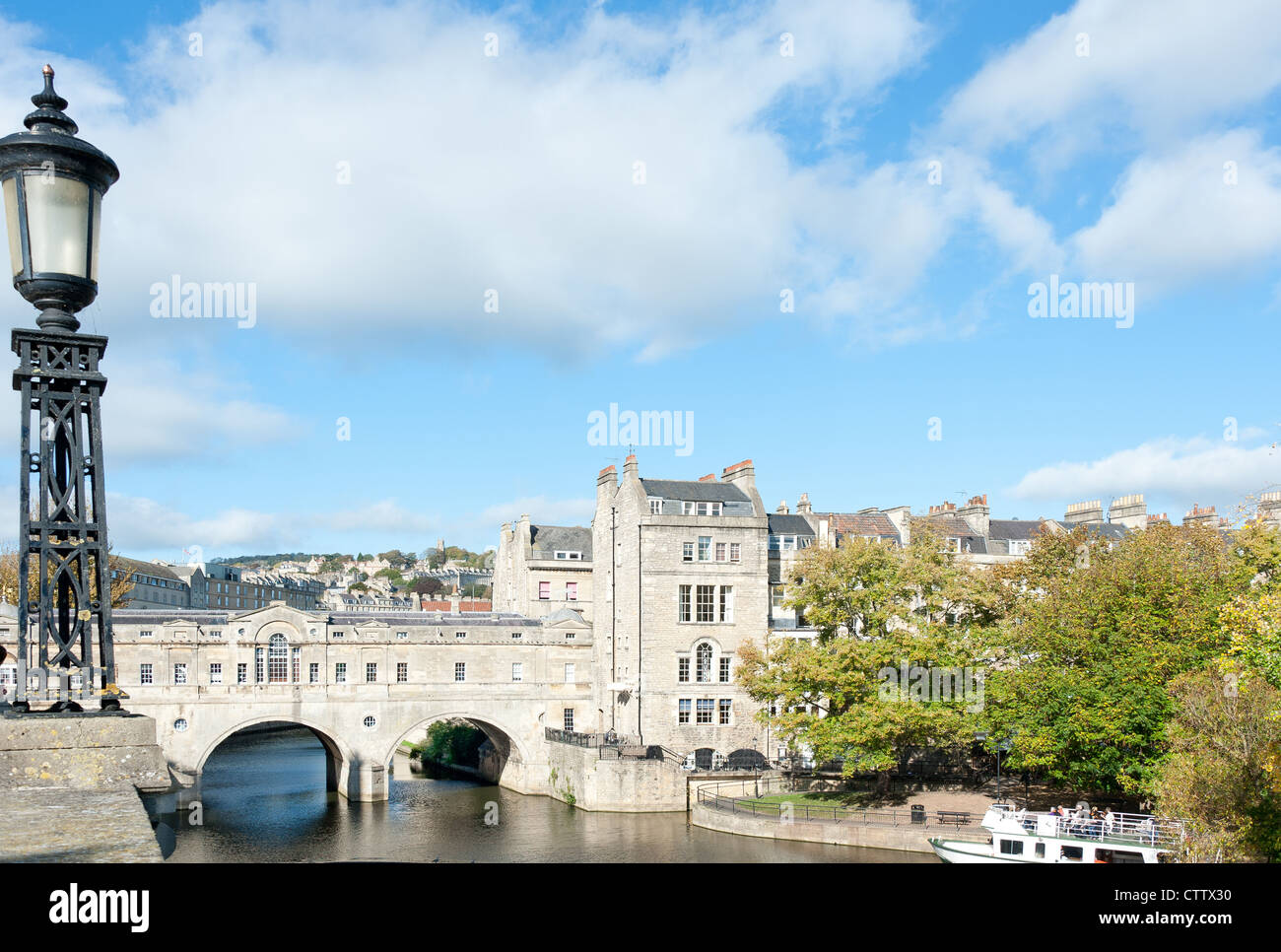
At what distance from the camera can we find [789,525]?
61.6 meters

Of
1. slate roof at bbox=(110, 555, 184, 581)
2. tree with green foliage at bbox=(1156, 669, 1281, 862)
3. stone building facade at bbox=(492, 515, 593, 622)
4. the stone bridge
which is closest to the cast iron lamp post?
tree with green foliage at bbox=(1156, 669, 1281, 862)

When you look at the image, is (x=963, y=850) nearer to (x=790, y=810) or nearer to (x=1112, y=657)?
(x=1112, y=657)

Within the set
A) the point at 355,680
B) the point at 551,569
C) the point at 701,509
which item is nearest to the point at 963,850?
the point at 701,509

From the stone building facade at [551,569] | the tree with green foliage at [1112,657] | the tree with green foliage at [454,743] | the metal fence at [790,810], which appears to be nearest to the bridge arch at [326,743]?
the tree with green foliage at [454,743]

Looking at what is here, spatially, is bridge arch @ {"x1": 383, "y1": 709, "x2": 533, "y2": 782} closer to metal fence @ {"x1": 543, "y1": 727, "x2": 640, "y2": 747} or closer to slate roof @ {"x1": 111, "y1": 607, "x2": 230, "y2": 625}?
metal fence @ {"x1": 543, "y1": 727, "x2": 640, "y2": 747}

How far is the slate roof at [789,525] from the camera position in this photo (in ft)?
200

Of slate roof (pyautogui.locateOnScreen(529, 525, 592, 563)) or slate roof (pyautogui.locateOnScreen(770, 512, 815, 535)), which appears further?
slate roof (pyautogui.locateOnScreen(529, 525, 592, 563))

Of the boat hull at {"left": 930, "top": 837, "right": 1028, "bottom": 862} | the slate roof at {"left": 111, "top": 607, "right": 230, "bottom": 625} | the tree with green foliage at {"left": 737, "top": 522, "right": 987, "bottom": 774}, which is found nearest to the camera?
the boat hull at {"left": 930, "top": 837, "right": 1028, "bottom": 862}

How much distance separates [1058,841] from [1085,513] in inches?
1644

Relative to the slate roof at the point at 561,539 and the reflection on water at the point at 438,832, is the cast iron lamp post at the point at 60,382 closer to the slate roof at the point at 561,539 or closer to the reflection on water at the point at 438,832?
the reflection on water at the point at 438,832

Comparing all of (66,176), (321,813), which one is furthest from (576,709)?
(66,176)

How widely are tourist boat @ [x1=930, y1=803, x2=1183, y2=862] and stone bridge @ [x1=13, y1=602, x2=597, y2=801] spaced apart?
26.3m

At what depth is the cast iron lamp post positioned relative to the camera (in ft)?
26.7

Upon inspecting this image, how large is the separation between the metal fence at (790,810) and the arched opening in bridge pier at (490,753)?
12.8 meters
